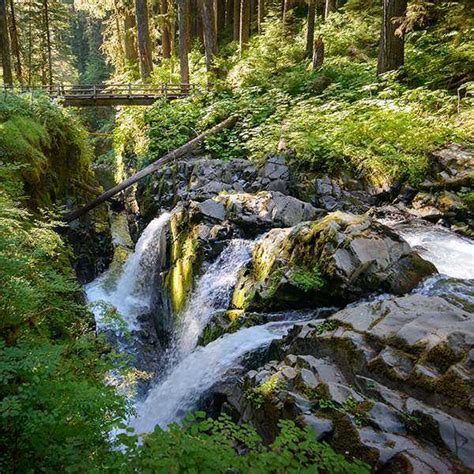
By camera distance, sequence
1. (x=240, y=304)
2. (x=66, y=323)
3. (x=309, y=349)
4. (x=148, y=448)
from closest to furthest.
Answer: (x=148, y=448), (x=309, y=349), (x=66, y=323), (x=240, y=304)

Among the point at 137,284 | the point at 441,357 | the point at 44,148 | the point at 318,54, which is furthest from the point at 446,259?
the point at 318,54

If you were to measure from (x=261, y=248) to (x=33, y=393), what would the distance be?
6015mm

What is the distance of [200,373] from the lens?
686 centimetres

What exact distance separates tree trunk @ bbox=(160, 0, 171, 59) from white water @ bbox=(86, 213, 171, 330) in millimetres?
17451

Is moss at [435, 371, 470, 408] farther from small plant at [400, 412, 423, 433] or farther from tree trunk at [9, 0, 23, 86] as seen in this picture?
tree trunk at [9, 0, 23, 86]

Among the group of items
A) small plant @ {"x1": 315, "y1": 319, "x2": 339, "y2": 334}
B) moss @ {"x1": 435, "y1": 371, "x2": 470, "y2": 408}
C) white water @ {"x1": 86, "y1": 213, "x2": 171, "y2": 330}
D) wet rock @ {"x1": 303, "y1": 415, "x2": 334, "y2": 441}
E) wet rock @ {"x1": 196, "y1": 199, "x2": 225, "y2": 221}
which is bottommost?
white water @ {"x1": 86, "y1": 213, "x2": 171, "y2": 330}

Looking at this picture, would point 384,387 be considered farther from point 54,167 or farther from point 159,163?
point 159,163

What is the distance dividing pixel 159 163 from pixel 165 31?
17.0 m

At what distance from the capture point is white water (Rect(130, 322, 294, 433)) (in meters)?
6.49

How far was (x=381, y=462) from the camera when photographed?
3359 mm

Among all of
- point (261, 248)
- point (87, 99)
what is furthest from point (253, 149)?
point (87, 99)

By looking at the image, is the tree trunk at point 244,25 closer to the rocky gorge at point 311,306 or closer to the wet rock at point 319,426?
the rocky gorge at point 311,306

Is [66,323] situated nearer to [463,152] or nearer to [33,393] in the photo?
[33,393]

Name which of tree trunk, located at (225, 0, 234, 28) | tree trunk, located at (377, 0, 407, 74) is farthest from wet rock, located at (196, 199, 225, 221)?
tree trunk, located at (225, 0, 234, 28)
